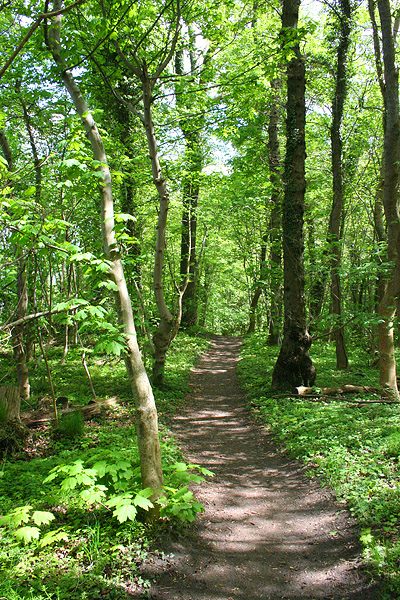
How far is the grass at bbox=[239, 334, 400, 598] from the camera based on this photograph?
369 centimetres

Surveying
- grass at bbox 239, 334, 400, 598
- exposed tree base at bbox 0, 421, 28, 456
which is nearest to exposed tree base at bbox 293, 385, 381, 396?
grass at bbox 239, 334, 400, 598

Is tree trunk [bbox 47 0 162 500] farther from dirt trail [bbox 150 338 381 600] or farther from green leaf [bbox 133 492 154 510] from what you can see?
dirt trail [bbox 150 338 381 600]

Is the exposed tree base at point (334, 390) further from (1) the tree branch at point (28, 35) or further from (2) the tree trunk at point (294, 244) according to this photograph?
(1) the tree branch at point (28, 35)

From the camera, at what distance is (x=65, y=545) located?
3.65m

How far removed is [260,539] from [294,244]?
6.98 meters

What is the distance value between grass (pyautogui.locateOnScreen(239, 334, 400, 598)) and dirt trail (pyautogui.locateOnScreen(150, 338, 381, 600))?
18 cm

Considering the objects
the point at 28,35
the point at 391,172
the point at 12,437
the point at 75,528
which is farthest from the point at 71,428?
the point at 391,172

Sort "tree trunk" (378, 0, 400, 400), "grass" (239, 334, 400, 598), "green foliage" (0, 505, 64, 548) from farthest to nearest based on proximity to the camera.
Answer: "tree trunk" (378, 0, 400, 400) → "grass" (239, 334, 400, 598) → "green foliage" (0, 505, 64, 548)

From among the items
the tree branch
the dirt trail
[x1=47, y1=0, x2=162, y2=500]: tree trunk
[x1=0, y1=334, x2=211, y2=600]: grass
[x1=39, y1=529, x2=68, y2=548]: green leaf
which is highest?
the tree branch

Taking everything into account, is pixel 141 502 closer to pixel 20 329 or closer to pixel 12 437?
pixel 12 437

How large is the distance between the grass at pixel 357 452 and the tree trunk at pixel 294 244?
855mm

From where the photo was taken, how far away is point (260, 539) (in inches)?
170

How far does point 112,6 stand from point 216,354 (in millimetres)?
14428

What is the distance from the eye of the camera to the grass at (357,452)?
3688 mm
